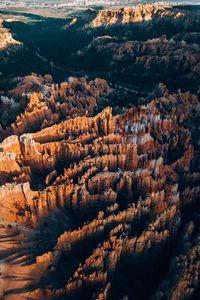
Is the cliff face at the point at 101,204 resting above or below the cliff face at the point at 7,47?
above

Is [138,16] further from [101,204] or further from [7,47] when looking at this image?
[101,204]

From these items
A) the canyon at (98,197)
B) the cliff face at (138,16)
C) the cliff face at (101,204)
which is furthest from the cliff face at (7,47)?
the cliff face at (101,204)

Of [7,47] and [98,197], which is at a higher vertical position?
[98,197]

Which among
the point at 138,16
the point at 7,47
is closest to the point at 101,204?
the point at 7,47

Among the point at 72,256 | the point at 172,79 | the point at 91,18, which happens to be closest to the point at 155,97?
the point at 172,79

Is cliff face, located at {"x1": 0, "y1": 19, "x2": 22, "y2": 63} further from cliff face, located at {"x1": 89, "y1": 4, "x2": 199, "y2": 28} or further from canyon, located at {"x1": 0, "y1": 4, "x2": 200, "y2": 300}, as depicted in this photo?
canyon, located at {"x1": 0, "y1": 4, "x2": 200, "y2": 300}

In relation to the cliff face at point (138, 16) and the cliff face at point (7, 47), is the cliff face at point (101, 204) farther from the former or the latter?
the cliff face at point (138, 16)

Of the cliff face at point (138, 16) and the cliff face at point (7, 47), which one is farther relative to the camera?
the cliff face at point (138, 16)
